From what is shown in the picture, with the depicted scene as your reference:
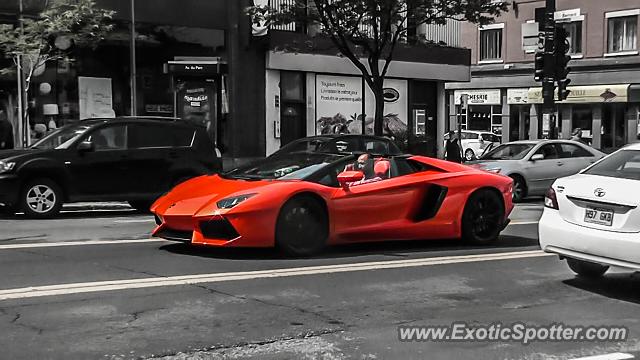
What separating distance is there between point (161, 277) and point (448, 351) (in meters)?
3.14

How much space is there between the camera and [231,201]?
25.2ft

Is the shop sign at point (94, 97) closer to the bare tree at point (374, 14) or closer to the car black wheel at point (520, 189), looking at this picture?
the bare tree at point (374, 14)

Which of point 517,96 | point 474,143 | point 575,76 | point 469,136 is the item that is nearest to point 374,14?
point 474,143

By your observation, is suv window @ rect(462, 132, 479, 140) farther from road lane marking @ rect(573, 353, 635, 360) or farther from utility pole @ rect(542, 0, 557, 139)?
road lane marking @ rect(573, 353, 635, 360)

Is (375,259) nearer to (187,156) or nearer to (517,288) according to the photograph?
(517,288)

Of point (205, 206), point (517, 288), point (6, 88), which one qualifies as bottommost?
point (517, 288)

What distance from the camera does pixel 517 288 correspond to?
6965mm

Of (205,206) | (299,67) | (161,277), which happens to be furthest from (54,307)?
(299,67)

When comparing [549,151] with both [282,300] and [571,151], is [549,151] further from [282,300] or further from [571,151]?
[282,300]

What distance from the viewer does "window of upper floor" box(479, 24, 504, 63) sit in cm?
4253

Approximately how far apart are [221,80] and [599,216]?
54.1ft

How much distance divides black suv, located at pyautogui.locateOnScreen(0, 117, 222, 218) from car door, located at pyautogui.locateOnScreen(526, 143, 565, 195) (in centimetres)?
706

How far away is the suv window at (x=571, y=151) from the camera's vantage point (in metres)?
17.0

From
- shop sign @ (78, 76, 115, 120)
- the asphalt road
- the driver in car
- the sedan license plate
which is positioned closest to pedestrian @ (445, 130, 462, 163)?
shop sign @ (78, 76, 115, 120)
